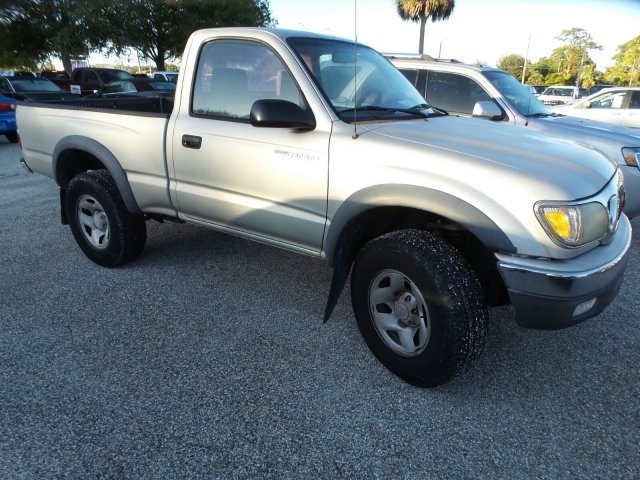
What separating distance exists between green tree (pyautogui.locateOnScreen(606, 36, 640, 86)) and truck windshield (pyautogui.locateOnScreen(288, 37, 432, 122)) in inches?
2547

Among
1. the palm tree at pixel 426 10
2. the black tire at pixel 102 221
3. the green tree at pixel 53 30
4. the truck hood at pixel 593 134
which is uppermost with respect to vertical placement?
the palm tree at pixel 426 10

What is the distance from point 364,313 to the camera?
8.82 ft

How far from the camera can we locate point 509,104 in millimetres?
5625

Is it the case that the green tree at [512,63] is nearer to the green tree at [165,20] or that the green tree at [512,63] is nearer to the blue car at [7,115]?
the green tree at [165,20]

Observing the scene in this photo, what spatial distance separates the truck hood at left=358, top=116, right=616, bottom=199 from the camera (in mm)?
2207

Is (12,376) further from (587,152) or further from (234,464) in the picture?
(587,152)

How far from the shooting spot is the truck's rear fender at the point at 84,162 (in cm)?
368

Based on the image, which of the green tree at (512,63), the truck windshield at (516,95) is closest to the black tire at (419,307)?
the truck windshield at (516,95)

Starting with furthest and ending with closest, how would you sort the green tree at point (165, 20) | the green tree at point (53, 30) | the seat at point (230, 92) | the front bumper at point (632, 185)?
1. the green tree at point (165, 20)
2. the green tree at point (53, 30)
3. the front bumper at point (632, 185)
4. the seat at point (230, 92)

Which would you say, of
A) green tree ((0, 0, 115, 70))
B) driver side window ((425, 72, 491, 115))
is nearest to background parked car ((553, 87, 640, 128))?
driver side window ((425, 72, 491, 115))

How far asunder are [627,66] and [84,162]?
72285 millimetres

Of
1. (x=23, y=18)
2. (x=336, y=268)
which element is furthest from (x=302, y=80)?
(x=23, y=18)

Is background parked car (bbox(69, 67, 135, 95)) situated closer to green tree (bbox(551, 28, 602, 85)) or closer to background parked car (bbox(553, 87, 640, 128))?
background parked car (bbox(553, 87, 640, 128))

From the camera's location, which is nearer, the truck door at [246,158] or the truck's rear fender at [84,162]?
the truck door at [246,158]
